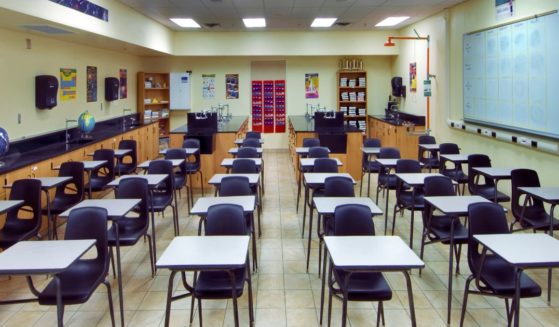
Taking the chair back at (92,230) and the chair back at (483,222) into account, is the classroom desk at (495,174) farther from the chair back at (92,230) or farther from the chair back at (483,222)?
the chair back at (92,230)

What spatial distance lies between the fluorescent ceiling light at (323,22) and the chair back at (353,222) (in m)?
7.43

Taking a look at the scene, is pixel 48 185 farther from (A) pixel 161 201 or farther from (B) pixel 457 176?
(B) pixel 457 176

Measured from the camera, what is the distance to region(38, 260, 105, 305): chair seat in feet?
9.98

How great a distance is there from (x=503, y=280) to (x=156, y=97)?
11.4 meters

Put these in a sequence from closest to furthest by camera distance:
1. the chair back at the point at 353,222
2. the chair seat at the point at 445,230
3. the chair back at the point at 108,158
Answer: the chair back at the point at 353,222 → the chair seat at the point at 445,230 → the chair back at the point at 108,158

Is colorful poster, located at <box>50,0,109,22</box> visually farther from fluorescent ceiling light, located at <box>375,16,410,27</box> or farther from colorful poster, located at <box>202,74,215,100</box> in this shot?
fluorescent ceiling light, located at <box>375,16,410,27</box>

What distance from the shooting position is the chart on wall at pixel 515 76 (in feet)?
19.2

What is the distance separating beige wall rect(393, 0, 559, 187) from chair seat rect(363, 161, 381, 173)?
192 cm

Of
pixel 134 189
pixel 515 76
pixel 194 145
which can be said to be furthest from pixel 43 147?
pixel 515 76

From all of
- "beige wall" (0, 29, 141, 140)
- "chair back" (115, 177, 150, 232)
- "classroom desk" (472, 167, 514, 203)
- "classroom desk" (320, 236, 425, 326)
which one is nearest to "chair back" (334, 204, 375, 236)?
"classroom desk" (320, 236, 425, 326)

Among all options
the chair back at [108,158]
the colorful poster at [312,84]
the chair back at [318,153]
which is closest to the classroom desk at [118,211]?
the chair back at [108,158]

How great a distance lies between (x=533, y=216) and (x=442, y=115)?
4.92 metres

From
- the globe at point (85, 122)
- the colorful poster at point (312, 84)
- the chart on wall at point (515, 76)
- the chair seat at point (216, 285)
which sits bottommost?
the chair seat at point (216, 285)

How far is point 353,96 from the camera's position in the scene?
13.1 metres
